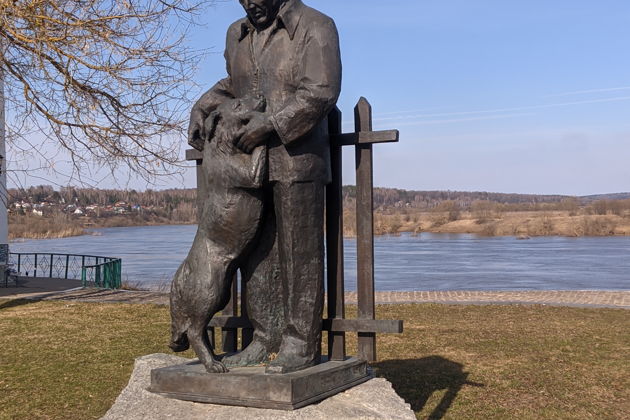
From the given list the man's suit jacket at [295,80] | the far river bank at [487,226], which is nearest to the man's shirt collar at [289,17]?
the man's suit jacket at [295,80]

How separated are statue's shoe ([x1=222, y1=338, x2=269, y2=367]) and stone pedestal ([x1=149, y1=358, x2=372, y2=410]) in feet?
0.35

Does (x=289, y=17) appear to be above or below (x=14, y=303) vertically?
above

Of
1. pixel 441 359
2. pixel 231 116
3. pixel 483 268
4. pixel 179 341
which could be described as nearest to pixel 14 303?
pixel 441 359

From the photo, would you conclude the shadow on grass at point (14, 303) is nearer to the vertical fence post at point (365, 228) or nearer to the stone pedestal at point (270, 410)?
the stone pedestal at point (270, 410)

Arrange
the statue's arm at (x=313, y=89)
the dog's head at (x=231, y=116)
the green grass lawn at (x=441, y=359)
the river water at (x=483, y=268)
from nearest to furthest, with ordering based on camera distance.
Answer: the statue's arm at (x=313, y=89), the dog's head at (x=231, y=116), the green grass lawn at (x=441, y=359), the river water at (x=483, y=268)

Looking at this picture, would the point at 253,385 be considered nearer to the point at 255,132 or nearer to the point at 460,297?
the point at 255,132

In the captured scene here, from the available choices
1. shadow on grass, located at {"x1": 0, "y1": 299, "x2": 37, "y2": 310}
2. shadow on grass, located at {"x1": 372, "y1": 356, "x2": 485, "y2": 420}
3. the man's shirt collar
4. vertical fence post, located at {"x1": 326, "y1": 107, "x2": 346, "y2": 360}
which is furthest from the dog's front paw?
shadow on grass, located at {"x1": 0, "y1": 299, "x2": 37, "y2": 310}

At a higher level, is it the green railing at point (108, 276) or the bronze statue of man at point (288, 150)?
the bronze statue of man at point (288, 150)

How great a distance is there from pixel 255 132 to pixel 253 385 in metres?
1.36

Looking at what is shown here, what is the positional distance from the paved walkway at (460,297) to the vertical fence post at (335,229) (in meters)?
10.6

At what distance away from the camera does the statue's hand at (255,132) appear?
4098mm

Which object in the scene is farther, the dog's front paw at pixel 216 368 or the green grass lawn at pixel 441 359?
the green grass lawn at pixel 441 359

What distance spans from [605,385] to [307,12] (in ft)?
18.7

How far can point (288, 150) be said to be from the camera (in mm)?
4203
